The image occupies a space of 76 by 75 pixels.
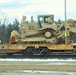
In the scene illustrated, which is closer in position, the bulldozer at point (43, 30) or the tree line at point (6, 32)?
the bulldozer at point (43, 30)

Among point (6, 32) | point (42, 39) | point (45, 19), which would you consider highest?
point (45, 19)

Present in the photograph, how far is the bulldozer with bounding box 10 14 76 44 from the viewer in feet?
95.7

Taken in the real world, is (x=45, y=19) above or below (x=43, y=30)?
above

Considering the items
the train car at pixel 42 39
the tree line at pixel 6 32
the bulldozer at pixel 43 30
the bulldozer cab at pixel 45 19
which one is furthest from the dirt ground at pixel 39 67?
the tree line at pixel 6 32

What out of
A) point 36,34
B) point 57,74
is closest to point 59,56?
point 36,34

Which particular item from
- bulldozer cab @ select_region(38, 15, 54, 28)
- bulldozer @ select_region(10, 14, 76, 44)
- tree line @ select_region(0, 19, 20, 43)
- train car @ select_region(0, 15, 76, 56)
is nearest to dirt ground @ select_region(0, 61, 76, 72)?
train car @ select_region(0, 15, 76, 56)

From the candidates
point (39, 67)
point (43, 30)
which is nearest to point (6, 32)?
point (43, 30)

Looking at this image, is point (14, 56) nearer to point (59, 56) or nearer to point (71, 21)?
point (59, 56)

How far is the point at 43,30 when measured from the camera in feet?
96.8

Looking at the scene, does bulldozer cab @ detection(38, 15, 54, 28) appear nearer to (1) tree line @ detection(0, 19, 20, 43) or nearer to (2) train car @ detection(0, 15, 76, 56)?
(2) train car @ detection(0, 15, 76, 56)

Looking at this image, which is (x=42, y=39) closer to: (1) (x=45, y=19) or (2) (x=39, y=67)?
(1) (x=45, y=19)

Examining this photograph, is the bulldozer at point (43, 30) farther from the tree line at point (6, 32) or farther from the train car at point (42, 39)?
the tree line at point (6, 32)

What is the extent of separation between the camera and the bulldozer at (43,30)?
29.2 meters

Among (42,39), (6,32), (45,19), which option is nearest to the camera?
(42,39)
